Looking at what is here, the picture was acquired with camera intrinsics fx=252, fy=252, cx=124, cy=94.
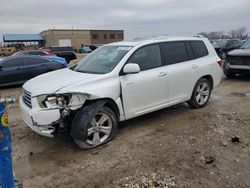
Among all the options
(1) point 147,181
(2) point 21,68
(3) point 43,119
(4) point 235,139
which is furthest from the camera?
(2) point 21,68

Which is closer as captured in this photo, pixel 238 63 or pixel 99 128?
pixel 99 128

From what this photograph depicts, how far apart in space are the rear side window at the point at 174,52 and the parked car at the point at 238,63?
4903 mm

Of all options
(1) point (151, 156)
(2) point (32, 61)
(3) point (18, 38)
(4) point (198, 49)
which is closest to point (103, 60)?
(1) point (151, 156)

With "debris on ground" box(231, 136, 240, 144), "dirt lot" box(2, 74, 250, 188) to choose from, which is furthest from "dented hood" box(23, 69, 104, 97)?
"debris on ground" box(231, 136, 240, 144)

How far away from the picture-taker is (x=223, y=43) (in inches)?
869

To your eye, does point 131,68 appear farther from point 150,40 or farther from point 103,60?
point 150,40

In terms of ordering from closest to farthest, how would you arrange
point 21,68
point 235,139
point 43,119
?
point 43,119 → point 235,139 → point 21,68

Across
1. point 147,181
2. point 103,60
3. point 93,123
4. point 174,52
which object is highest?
point 174,52

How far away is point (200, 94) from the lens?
20.4 feet

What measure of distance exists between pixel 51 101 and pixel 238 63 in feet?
27.2

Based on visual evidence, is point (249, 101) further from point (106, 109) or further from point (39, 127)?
point (39, 127)

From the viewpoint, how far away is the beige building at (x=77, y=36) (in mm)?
69637

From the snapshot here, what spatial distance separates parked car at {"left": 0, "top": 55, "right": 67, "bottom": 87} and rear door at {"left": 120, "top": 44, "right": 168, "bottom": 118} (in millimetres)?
6850

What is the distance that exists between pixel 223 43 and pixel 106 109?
20.4 meters
